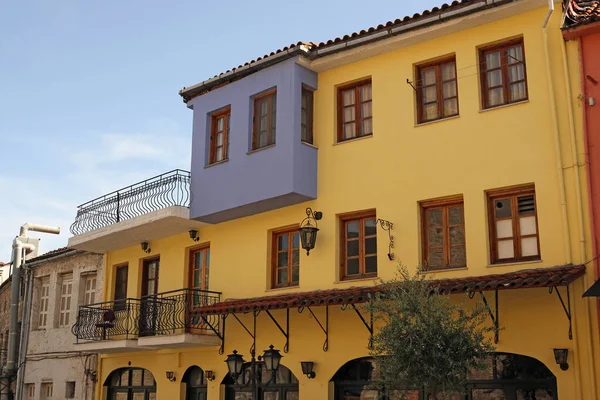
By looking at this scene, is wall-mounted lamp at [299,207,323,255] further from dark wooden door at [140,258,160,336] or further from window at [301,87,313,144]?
dark wooden door at [140,258,160,336]

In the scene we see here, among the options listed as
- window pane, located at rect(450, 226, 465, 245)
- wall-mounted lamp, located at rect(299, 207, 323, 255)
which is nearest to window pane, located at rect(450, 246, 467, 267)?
window pane, located at rect(450, 226, 465, 245)

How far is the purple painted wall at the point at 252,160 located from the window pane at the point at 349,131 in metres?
0.77

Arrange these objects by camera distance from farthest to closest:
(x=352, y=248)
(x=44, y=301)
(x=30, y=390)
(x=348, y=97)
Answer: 1. (x=44, y=301)
2. (x=30, y=390)
3. (x=348, y=97)
4. (x=352, y=248)

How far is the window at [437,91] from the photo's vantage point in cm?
1457

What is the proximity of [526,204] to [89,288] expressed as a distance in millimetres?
13952

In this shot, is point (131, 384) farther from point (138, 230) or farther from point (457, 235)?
point (457, 235)

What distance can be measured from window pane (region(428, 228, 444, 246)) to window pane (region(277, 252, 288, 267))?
11.9ft

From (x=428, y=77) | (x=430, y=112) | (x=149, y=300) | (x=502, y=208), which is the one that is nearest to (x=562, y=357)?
(x=502, y=208)

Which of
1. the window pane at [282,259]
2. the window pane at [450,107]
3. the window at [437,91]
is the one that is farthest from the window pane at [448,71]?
the window pane at [282,259]

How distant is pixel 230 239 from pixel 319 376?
13.7 feet

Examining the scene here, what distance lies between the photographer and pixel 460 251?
1374 centimetres

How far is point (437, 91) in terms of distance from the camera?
14.8 m

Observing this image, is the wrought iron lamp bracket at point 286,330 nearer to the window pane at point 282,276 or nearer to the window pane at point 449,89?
the window pane at point 282,276

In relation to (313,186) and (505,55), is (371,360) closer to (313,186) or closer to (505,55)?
(313,186)
